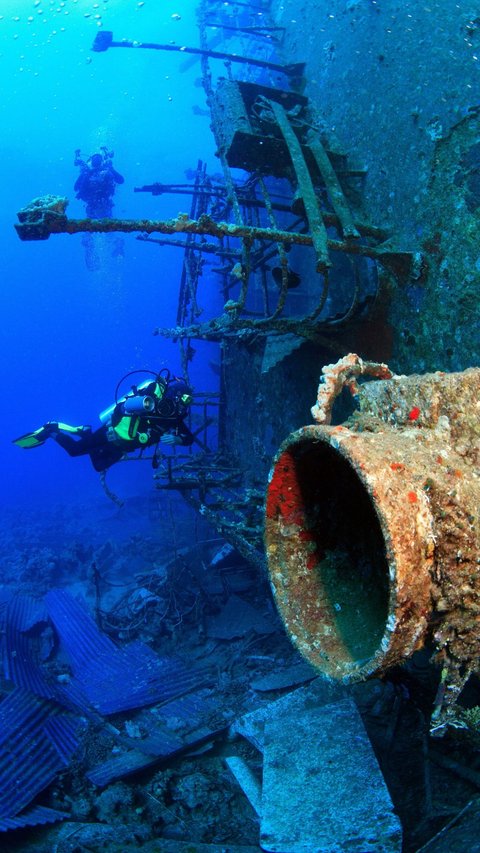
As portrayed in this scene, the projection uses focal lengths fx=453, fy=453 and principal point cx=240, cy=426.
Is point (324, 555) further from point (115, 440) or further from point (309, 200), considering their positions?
point (115, 440)

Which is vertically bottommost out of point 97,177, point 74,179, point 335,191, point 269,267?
point 335,191

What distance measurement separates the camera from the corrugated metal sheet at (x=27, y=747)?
13.9ft

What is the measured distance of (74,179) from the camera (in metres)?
97.2

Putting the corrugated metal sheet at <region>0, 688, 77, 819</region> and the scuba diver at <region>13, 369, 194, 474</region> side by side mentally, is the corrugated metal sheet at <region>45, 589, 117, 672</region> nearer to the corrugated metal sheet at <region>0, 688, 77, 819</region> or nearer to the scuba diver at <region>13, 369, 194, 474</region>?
the corrugated metal sheet at <region>0, 688, 77, 819</region>

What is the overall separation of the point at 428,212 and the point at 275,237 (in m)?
1.43

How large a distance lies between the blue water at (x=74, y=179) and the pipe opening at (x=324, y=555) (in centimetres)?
5465

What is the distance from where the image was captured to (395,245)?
4.31m

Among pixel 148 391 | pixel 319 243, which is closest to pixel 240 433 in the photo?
pixel 148 391

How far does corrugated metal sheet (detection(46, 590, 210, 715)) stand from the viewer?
5.76m

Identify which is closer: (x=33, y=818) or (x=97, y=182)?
(x=33, y=818)

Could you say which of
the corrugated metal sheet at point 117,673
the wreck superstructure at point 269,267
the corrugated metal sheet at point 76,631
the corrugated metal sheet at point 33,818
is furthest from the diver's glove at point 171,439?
the corrugated metal sheet at point 33,818

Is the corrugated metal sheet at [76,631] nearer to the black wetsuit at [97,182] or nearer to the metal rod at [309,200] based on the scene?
the metal rod at [309,200]

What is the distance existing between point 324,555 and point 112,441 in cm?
543

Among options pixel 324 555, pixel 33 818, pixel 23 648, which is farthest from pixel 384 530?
pixel 23 648
